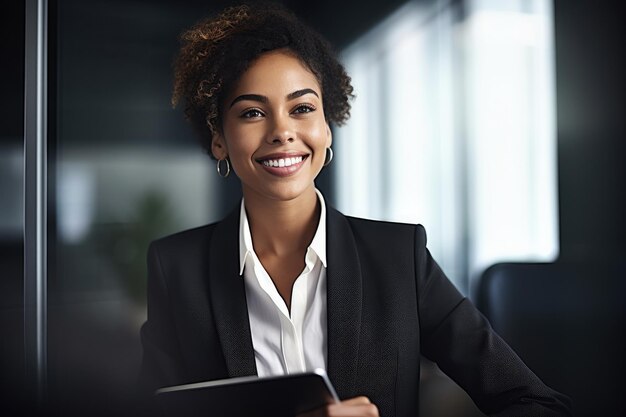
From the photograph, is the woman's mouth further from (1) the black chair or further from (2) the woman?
(1) the black chair

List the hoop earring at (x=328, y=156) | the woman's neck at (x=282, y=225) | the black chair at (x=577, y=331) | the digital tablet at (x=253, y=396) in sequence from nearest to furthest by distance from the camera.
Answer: the digital tablet at (x=253, y=396) → the woman's neck at (x=282, y=225) → the hoop earring at (x=328, y=156) → the black chair at (x=577, y=331)

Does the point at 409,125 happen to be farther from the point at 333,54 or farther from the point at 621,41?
the point at 621,41

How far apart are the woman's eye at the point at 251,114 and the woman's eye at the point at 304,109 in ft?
0.22

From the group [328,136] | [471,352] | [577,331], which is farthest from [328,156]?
[577,331]

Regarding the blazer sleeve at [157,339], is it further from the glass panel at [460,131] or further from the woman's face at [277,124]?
the glass panel at [460,131]

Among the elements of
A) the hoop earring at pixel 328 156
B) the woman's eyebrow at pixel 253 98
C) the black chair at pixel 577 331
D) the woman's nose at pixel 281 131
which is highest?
the woman's eyebrow at pixel 253 98

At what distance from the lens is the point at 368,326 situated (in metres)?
1.30

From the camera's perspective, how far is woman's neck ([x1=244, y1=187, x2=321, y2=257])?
54.3 inches

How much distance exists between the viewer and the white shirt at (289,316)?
50.9 inches

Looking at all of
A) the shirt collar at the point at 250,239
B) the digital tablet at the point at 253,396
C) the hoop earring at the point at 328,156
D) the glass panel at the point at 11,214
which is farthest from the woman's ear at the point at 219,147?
the digital tablet at the point at 253,396

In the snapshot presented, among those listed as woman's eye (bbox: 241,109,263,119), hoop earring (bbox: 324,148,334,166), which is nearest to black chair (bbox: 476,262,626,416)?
hoop earring (bbox: 324,148,334,166)

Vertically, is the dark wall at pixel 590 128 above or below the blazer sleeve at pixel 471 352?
above

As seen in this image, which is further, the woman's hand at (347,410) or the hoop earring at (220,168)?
the hoop earring at (220,168)

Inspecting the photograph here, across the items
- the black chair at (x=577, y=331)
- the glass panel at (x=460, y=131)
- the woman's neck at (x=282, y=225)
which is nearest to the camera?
the woman's neck at (x=282, y=225)
